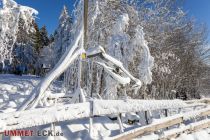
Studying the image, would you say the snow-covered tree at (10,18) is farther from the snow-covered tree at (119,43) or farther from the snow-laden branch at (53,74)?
the snow-covered tree at (119,43)

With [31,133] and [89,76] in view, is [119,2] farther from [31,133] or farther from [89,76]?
[31,133]

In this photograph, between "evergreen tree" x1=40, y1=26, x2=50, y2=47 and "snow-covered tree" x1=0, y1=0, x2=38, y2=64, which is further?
"evergreen tree" x1=40, y1=26, x2=50, y2=47

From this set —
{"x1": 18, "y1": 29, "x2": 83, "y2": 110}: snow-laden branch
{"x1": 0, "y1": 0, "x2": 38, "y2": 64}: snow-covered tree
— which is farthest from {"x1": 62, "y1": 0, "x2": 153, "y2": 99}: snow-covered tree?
{"x1": 0, "y1": 0, "x2": 38, "y2": 64}: snow-covered tree

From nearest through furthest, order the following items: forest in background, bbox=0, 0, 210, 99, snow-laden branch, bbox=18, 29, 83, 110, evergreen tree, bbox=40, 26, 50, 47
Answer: snow-laden branch, bbox=18, 29, 83, 110 < forest in background, bbox=0, 0, 210, 99 < evergreen tree, bbox=40, 26, 50, 47

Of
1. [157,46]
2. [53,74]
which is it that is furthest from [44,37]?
[53,74]

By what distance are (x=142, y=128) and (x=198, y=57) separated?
23858 millimetres

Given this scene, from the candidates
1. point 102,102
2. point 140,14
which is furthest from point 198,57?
point 102,102

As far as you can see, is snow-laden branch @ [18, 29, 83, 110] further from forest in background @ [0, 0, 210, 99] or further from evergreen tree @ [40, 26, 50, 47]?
evergreen tree @ [40, 26, 50, 47]

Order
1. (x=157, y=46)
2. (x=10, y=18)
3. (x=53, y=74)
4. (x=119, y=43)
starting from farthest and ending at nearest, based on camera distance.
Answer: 1. (x=157, y=46)
2. (x=119, y=43)
3. (x=10, y=18)
4. (x=53, y=74)

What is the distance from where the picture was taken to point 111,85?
10.3 metres

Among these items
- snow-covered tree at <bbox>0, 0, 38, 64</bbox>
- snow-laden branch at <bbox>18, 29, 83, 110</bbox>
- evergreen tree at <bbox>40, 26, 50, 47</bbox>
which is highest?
evergreen tree at <bbox>40, 26, 50, 47</bbox>

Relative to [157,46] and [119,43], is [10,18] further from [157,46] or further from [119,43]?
[157,46]

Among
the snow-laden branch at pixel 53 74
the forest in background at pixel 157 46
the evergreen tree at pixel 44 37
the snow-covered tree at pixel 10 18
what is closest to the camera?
the snow-laden branch at pixel 53 74

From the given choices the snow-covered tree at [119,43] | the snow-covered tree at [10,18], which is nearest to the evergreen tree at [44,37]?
the snow-covered tree at [119,43]
